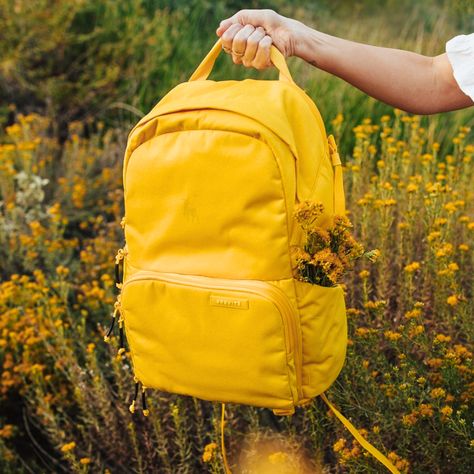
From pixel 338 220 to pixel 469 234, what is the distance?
3.94ft

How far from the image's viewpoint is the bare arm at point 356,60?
171 cm

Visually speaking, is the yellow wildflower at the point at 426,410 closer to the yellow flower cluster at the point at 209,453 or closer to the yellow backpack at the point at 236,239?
the yellow backpack at the point at 236,239

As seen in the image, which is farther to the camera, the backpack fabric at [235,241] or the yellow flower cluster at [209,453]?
the yellow flower cluster at [209,453]

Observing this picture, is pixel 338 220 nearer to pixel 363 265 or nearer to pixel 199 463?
pixel 363 265

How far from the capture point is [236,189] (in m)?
1.59

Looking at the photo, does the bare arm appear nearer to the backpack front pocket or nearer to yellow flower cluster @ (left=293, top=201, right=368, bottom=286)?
yellow flower cluster @ (left=293, top=201, right=368, bottom=286)

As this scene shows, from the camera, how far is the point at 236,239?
64.0 inches

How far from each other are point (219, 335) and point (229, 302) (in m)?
0.09

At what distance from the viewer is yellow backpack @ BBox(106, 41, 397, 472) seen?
1590 millimetres

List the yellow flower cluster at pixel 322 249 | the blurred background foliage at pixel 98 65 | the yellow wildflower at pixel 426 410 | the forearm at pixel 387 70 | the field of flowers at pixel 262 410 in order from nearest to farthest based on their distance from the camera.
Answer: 1. the yellow flower cluster at pixel 322 249
2. the forearm at pixel 387 70
3. the yellow wildflower at pixel 426 410
4. the field of flowers at pixel 262 410
5. the blurred background foliage at pixel 98 65

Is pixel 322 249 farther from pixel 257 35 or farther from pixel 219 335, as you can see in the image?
pixel 257 35

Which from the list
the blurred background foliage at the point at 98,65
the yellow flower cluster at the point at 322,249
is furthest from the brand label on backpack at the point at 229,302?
the blurred background foliage at the point at 98,65

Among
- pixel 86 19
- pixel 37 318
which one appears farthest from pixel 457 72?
pixel 86 19

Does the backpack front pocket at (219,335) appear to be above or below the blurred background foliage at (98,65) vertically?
below
